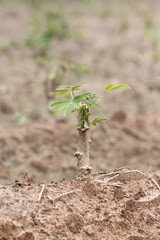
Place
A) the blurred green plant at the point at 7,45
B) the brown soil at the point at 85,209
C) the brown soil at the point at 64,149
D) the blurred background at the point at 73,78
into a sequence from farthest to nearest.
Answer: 1. the blurred green plant at the point at 7,45
2. the blurred background at the point at 73,78
3. the brown soil at the point at 64,149
4. the brown soil at the point at 85,209

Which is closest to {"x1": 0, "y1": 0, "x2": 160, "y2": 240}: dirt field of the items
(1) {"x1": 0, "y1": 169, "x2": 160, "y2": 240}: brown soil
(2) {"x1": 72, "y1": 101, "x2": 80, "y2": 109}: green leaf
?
(1) {"x1": 0, "y1": 169, "x2": 160, "y2": 240}: brown soil

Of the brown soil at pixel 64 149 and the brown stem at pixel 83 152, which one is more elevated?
the brown soil at pixel 64 149

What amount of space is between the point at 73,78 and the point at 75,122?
131 cm

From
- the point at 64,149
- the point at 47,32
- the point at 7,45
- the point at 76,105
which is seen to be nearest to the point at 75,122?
the point at 64,149

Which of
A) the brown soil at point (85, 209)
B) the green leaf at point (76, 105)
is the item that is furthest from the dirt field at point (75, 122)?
the green leaf at point (76, 105)

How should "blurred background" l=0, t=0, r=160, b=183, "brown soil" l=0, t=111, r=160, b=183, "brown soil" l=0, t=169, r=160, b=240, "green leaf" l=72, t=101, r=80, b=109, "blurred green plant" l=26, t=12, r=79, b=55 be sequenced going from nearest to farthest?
"brown soil" l=0, t=169, r=160, b=240
"green leaf" l=72, t=101, r=80, b=109
"brown soil" l=0, t=111, r=160, b=183
"blurred background" l=0, t=0, r=160, b=183
"blurred green plant" l=26, t=12, r=79, b=55

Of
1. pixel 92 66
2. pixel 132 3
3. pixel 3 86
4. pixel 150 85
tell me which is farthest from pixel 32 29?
pixel 132 3

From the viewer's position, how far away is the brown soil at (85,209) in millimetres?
1403

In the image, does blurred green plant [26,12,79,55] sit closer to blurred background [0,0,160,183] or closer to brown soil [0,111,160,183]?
blurred background [0,0,160,183]

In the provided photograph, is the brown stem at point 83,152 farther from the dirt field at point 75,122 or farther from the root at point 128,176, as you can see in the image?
the root at point 128,176

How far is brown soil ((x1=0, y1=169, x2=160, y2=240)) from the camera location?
1403 mm

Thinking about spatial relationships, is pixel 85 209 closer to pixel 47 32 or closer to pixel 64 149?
pixel 64 149

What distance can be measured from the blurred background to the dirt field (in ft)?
0.04

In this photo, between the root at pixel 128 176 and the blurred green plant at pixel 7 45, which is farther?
the blurred green plant at pixel 7 45
